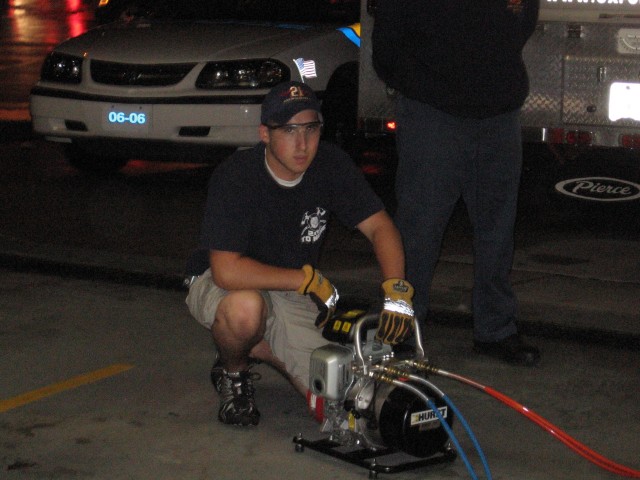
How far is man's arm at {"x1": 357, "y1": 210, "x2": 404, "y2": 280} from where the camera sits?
4590 mm

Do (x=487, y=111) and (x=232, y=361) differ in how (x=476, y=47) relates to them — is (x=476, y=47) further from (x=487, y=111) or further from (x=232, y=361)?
(x=232, y=361)

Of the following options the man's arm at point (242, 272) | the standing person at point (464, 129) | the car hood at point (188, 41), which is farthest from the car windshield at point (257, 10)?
the man's arm at point (242, 272)

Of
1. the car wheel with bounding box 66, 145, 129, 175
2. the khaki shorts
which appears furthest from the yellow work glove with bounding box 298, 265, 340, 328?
the car wheel with bounding box 66, 145, 129, 175

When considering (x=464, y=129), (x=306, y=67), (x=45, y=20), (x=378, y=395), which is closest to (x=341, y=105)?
(x=306, y=67)

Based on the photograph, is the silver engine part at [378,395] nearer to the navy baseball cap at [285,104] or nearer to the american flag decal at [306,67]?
the navy baseball cap at [285,104]

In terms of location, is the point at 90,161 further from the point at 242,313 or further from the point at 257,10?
the point at 242,313

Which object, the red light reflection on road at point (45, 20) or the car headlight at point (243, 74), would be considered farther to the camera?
the red light reflection on road at point (45, 20)

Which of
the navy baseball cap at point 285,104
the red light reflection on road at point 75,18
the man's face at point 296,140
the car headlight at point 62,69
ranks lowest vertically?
the red light reflection on road at point 75,18

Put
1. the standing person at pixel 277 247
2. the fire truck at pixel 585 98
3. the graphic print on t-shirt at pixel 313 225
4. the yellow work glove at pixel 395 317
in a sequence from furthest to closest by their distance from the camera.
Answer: the fire truck at pixel 585 98 < the graphic print on t-shirt at pixel 313 225 < the standing person at pixel 277 247 < the yellow work glove at pixel 395 317

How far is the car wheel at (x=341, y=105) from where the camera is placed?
8922 mm

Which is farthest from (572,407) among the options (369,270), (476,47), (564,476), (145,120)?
(145,120)

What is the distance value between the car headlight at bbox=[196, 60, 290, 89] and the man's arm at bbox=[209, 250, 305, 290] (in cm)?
403

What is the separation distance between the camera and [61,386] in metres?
5.10

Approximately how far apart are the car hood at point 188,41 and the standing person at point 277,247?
12.8 feet
